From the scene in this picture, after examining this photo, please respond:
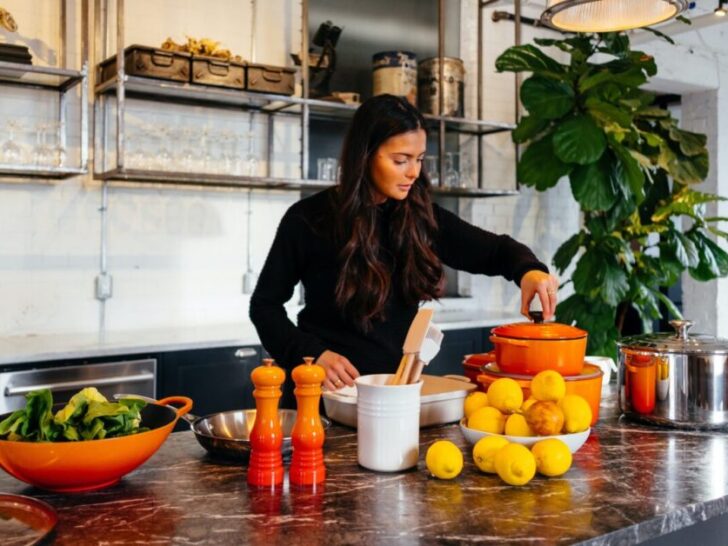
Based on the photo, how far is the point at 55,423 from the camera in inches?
51.5

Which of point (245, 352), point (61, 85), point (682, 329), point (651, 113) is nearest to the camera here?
point (682, 329)

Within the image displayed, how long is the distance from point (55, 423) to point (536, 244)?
14.8 ft

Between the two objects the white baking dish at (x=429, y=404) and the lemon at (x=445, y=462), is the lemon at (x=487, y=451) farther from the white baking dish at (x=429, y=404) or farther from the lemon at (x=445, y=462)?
the white baking dish at (x=429, y=404)

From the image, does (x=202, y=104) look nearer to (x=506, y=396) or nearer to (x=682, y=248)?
(x=682, y=248)

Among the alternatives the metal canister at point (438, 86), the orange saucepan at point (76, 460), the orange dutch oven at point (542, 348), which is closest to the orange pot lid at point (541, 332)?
the orange dutch oven at point (542, 348)

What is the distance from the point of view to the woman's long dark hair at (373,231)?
7.09 feet

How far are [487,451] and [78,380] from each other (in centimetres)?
221

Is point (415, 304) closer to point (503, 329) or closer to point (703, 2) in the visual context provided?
point (503, 329)

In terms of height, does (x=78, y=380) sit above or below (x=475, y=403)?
below

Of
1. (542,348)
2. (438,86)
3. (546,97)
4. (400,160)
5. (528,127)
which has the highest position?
(438,86)

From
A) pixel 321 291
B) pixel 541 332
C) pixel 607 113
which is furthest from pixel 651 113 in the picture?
pixel 541 332

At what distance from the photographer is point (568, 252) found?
14.8 ft

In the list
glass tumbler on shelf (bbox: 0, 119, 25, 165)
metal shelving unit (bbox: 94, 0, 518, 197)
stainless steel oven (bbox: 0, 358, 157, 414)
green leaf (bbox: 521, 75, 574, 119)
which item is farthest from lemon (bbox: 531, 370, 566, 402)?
green leaf (bbox: 521, 75, 574, 119)

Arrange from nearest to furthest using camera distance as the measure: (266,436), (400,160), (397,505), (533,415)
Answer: (397,505) → (266,436) → (533,415) → (400,160)
